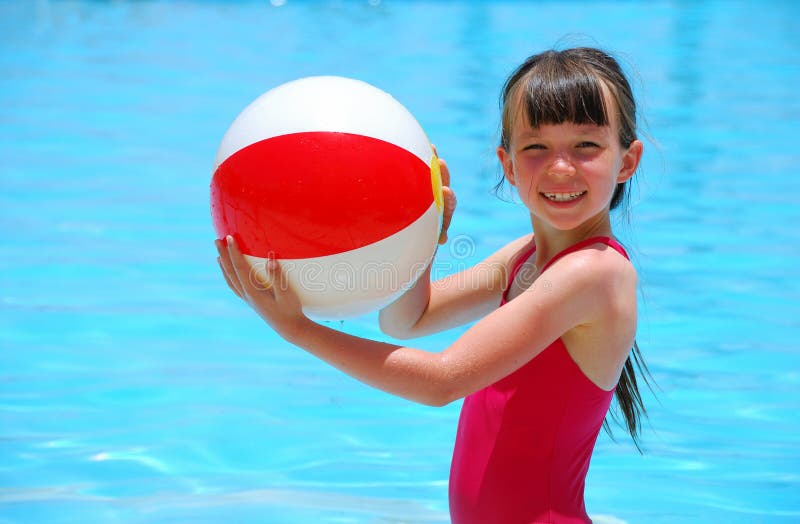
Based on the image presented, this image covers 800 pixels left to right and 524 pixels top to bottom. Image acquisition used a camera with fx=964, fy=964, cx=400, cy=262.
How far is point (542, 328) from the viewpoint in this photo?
7.72 ft

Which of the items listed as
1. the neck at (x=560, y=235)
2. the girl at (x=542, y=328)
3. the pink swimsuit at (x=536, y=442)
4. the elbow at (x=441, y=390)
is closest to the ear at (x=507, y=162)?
the girl at (x=542, y=328)

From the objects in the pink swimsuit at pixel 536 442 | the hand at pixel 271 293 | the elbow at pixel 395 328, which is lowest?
the pink swimsuit at pixel 536 442

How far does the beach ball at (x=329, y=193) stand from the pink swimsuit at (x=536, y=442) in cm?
43

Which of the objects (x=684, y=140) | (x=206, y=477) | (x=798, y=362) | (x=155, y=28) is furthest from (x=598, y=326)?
A: (x=155, y=28)

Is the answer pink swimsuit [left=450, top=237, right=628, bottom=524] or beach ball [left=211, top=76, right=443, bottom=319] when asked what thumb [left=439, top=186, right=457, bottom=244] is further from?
pink swimsuit [left=450, top=237, right=628, bottom=524]

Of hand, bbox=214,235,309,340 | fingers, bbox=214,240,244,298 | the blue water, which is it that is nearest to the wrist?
hand, bbox=214,235,309,340

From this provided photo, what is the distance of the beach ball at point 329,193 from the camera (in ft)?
7.68

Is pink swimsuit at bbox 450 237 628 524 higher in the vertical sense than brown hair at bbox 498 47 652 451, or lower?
lower

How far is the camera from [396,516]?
3.77m

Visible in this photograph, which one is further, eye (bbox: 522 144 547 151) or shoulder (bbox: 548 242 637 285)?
eye (bbox: 522 144 547 151)

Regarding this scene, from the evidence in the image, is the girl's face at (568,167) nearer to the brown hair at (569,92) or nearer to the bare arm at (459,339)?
the brown hair at (569,92)

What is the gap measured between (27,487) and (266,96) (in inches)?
86.9

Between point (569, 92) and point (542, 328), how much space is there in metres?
0.60

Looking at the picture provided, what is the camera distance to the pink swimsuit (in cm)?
253
